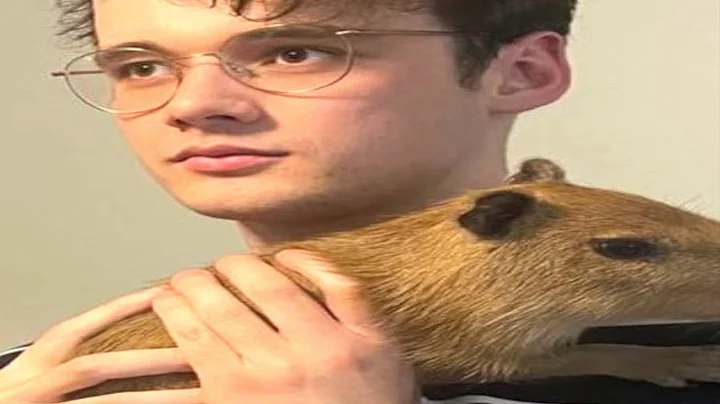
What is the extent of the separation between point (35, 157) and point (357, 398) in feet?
4.90

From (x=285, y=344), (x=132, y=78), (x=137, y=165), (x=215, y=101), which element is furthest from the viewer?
(x=137, y=165)

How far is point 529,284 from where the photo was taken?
43.2 inches

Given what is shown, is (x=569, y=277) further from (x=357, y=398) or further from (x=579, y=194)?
(x=357, y=398)

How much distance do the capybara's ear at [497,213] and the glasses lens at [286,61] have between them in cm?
19

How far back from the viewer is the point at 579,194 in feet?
3.78

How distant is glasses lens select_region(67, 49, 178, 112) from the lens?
124cm

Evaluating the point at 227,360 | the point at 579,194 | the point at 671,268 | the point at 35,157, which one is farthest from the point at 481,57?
the point at 35,157

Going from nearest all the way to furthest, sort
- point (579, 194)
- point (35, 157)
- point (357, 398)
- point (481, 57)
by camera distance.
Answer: point (357, 398) → point (579, 194) → point (481, 57) → point (35, 157)

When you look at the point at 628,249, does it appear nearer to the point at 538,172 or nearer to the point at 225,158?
the point at 538,172

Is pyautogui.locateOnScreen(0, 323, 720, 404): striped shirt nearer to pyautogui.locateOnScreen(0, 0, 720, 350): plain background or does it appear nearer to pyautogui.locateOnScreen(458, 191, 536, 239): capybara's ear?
pyautogui.locateOnScreen(458, 191, 536, 239): capybara's ear

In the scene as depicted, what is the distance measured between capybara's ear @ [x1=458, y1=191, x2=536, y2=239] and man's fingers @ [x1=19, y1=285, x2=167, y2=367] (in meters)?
0.28

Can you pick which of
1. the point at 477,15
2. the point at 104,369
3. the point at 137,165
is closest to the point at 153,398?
the point at 104,369

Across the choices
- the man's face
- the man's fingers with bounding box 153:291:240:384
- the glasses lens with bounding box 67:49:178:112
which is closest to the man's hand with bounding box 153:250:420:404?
the man's fingers with bounding box 153:291:240:384

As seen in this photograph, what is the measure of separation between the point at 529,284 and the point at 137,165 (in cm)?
142
